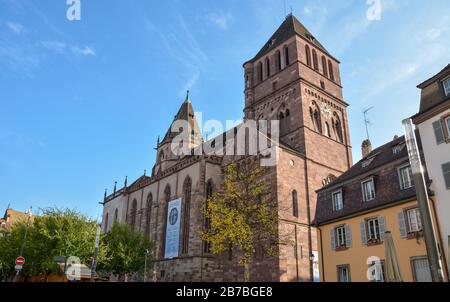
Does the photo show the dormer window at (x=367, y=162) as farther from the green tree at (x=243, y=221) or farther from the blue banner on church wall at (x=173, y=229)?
the blue banner on church wall at (x=173, y=229)

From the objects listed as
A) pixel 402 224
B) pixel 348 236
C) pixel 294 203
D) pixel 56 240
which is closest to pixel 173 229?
Answer: pixel 56 240

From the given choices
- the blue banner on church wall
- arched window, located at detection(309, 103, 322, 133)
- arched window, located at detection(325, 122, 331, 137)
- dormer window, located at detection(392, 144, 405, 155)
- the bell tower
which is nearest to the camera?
dormer window, located at detection(392, 144, 405, 155)

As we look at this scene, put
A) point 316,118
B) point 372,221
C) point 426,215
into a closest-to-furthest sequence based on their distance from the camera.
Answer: point 426,215 < point 372,221 < point 316,118

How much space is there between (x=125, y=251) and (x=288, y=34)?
32.8m

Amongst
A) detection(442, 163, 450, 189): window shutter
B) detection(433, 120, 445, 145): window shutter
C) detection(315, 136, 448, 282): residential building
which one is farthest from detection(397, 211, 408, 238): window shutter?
detection(433, 120, 445, 145): window shutter

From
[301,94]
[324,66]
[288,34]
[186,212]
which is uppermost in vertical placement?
[288,34]

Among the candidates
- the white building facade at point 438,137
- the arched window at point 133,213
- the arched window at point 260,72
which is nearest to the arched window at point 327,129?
the arched window at point 260,72

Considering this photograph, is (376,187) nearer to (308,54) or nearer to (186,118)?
(308,54)

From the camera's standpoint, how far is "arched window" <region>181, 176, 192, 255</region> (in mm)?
38469

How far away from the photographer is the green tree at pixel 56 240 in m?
29.1

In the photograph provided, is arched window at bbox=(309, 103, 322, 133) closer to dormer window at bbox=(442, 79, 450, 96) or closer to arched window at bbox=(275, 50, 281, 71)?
arched window at bbox=(275, 50, 281, 71)

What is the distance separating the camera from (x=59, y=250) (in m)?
29.0

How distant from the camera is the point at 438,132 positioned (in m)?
18.2

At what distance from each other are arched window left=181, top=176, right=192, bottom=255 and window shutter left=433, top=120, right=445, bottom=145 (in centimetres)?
2687
